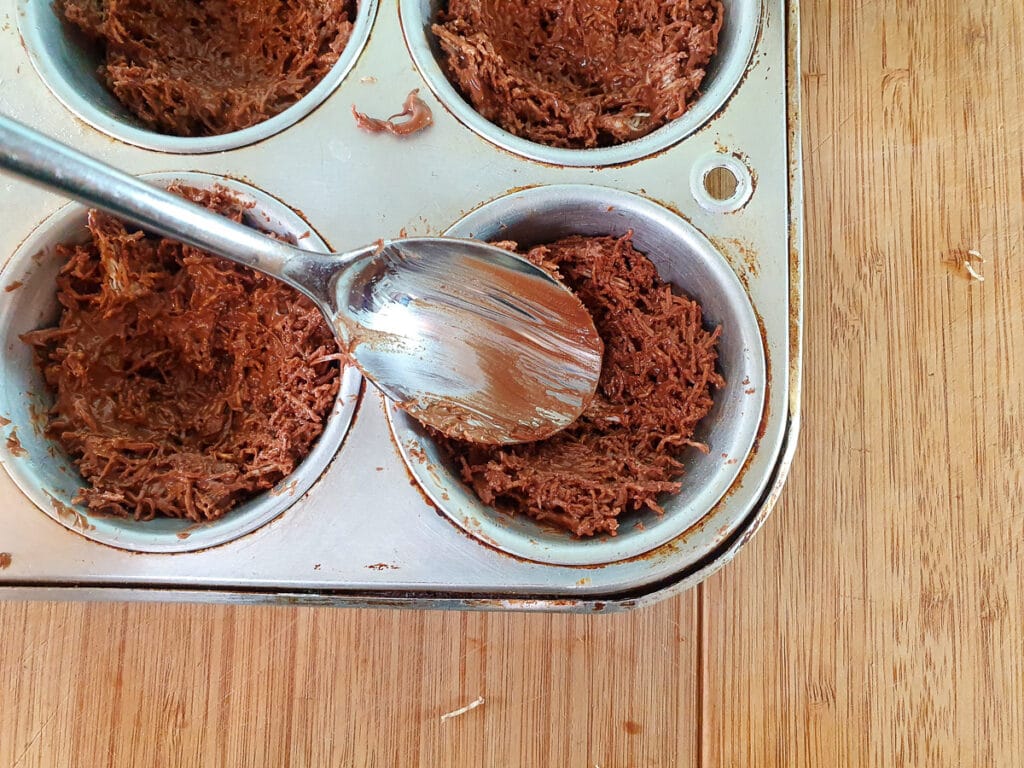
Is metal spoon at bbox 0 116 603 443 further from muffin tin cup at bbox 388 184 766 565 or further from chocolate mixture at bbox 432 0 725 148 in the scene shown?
chocolate mixture at bbox 432 0 725 148

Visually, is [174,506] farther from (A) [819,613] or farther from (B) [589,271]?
(A) [819,613]

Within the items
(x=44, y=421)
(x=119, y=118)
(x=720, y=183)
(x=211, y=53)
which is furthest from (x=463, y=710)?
(x=211, y=53)

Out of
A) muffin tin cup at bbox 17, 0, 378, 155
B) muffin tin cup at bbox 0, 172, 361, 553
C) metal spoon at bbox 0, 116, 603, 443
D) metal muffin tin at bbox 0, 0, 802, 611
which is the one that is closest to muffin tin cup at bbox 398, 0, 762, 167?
metal muffin tin at bbox 0, 0, 802, 611

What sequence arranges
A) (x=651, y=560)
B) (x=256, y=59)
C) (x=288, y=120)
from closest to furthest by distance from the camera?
1. (x=651, y=560)
2. (x=288, y=120)
3. (x=256, y=59)

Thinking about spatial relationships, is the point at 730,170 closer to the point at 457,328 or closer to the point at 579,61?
the point at 579,61

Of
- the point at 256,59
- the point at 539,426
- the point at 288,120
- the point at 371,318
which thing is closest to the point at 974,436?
the point at 539,426

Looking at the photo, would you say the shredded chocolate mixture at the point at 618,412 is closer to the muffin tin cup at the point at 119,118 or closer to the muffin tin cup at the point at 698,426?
the muffin tin cup at the point at 698,426
